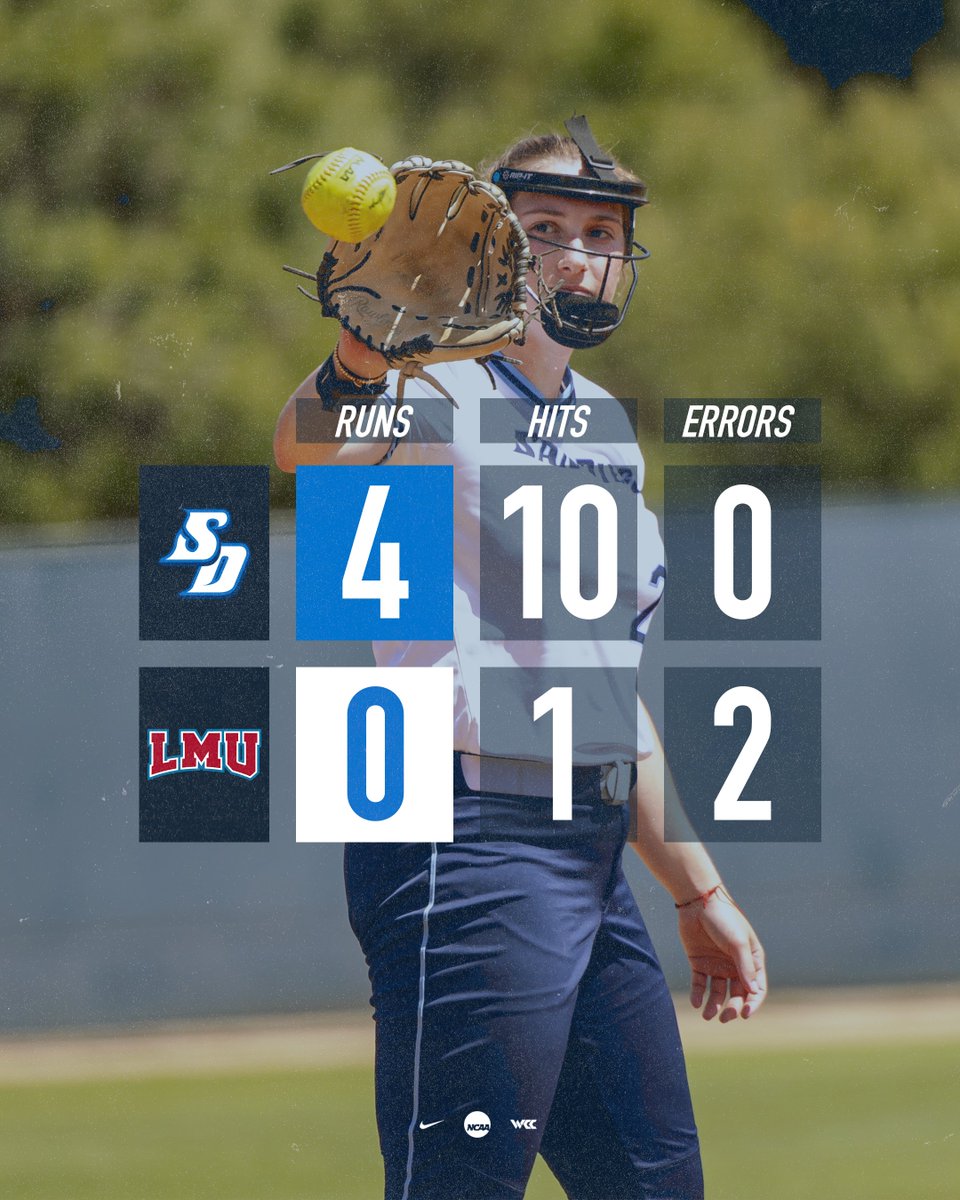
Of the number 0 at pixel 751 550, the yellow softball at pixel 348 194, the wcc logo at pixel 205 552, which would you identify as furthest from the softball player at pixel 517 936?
the number 0 at pixel 751 550

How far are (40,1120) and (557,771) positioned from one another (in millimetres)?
1732

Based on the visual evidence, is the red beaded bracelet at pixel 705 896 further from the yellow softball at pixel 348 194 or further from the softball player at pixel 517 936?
the yellow softball at pixel 348 194

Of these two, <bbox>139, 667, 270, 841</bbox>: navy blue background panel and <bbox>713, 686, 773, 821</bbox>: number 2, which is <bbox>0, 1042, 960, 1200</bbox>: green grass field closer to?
<bbox>713, 686, 773, 821</bbox>: number 2

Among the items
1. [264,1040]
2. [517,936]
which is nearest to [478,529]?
[517,936]

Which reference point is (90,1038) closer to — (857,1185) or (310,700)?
(310,700)

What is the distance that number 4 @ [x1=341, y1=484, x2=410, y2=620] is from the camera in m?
3.04

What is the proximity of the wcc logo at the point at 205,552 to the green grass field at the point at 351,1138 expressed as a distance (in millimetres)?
988

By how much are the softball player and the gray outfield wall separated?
0.71 meters

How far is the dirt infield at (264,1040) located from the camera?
140 inches

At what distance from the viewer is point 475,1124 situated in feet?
8.32

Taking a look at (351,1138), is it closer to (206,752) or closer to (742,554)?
(206,752)

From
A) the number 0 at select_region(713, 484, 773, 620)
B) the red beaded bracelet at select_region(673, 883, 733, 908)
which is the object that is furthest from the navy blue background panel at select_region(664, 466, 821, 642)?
the red beaded bracelet at select_region(673, 883, 733, 908)

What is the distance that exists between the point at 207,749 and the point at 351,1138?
0.85 meters

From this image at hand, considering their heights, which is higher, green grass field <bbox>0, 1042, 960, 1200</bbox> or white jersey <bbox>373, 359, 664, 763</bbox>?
white jersey <bbox>373, 359, 664, 763</bbox>
